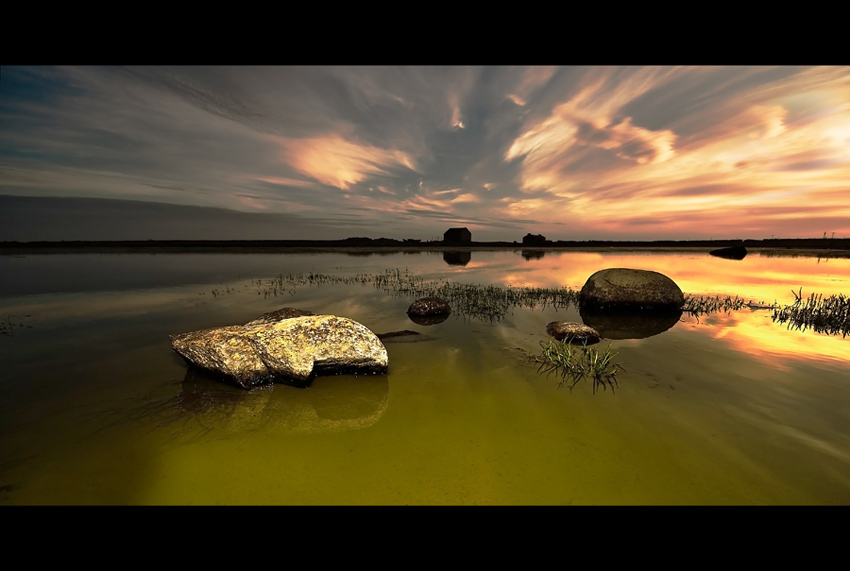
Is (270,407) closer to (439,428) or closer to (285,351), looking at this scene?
(285,351)

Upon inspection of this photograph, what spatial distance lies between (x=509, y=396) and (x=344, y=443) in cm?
302

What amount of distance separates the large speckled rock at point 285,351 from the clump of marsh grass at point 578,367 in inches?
153

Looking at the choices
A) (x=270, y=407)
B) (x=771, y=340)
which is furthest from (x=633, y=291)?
(x=270, y=407)

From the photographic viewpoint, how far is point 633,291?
1160 centimetres

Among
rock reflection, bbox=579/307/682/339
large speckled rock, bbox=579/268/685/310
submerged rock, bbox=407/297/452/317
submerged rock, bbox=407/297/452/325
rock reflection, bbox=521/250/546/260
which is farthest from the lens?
rock reflection, bbox=521/250/546/260

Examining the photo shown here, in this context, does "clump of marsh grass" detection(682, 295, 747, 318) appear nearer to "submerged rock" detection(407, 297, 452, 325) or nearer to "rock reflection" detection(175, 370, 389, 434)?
"submerged rock" detection(407, 297, 452, 325)

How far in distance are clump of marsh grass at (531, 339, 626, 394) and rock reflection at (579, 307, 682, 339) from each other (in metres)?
2.83

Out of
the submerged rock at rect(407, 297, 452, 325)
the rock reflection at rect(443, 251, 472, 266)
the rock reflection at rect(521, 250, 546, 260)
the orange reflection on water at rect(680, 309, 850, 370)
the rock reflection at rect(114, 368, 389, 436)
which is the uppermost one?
→ the rock reflection at rect(521, 250, 546, 260)

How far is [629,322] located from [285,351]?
→ 1160 cm

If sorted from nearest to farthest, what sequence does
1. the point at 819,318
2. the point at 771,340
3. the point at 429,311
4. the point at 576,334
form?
the point at 771,340 → the point at 576,334 → the point at 819,318 → the point at 429,311

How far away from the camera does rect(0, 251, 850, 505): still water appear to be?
9.79 ft

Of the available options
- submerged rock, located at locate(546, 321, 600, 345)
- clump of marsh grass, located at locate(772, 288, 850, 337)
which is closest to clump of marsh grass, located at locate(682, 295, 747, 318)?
clump of marsh grass, located at locate(772, 288, 850, 337)
